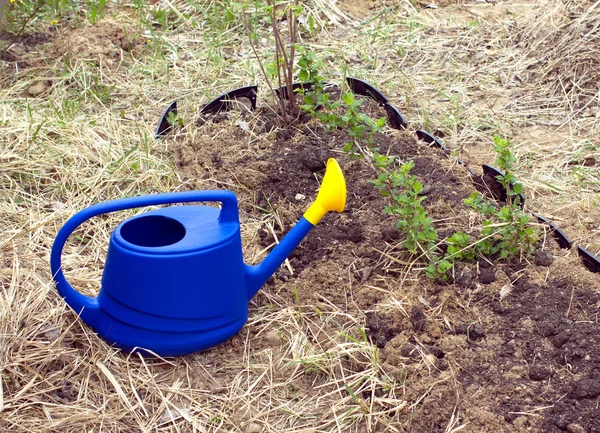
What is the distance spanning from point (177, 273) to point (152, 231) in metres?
0.26

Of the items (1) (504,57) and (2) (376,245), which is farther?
(1) (504,57)

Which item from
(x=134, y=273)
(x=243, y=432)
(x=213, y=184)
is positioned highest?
(x=134, y=273)

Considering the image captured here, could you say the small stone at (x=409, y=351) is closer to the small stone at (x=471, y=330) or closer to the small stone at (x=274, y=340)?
the small stone at (x=471, y=330)

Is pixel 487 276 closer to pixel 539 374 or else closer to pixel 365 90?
pixel 539 374

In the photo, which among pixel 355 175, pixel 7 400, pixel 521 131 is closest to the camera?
pixel 7 400

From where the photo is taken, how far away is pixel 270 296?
7.47 feet

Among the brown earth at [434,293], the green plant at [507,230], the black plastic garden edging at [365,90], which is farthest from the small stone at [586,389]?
the black plastic garden edging at [365,90]

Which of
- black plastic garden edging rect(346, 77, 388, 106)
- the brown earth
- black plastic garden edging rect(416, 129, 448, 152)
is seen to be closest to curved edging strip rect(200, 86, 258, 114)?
the brown earth

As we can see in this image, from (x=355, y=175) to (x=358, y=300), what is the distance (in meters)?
0.68

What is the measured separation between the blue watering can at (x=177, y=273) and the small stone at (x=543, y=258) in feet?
2.47

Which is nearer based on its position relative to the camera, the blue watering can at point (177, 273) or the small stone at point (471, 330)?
the blue watering can at point (177, 273)

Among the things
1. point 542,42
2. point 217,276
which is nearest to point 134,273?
point 217,276

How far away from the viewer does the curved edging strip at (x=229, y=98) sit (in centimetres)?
324

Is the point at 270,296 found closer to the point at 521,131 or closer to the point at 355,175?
the point at 355,175
